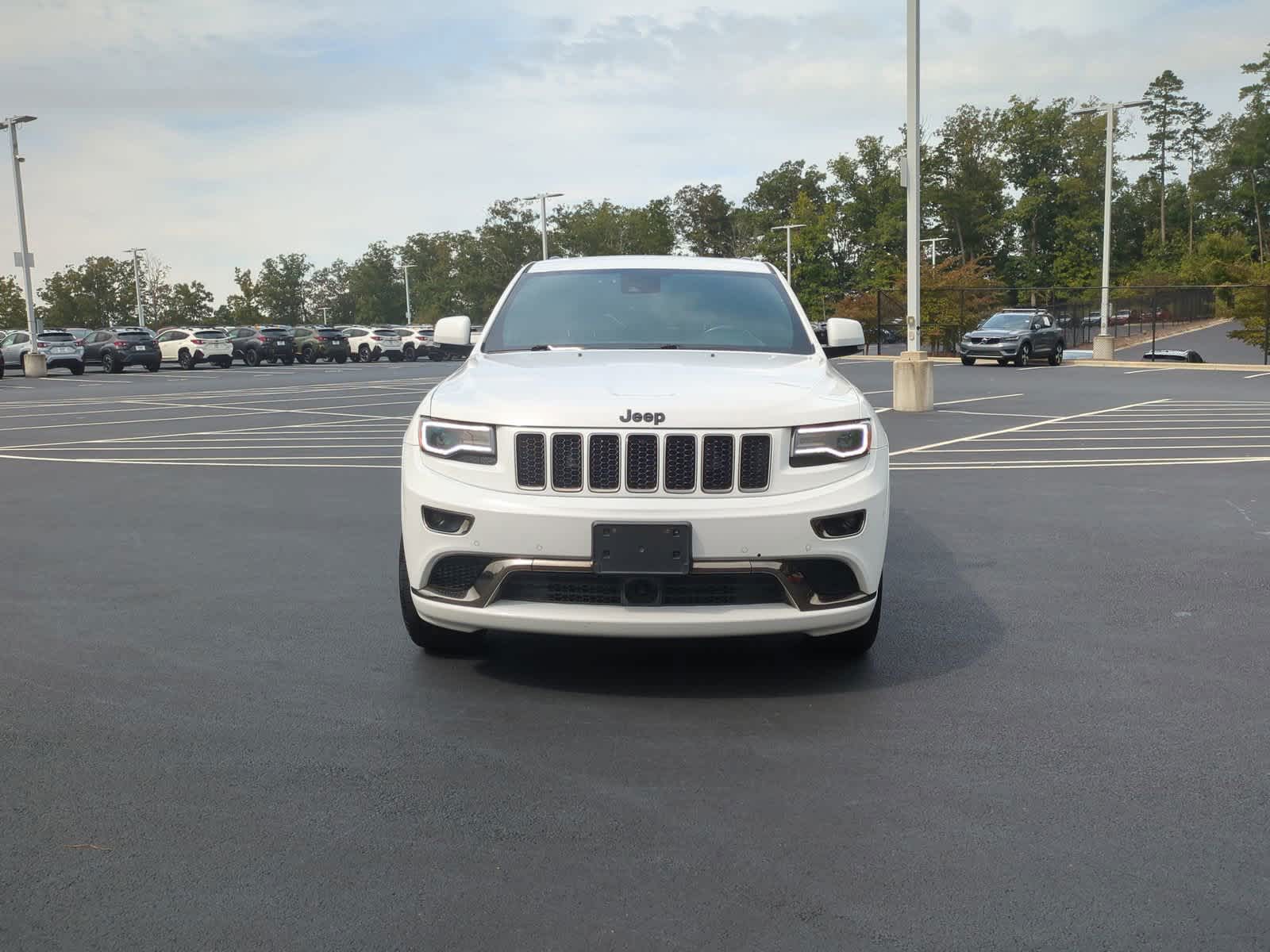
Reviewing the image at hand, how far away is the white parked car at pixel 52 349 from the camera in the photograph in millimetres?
42469

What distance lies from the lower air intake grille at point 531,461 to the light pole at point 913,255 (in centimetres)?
1368

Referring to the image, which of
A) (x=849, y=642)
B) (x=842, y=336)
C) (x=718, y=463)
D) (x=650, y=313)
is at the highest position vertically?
(x=650, y=313)

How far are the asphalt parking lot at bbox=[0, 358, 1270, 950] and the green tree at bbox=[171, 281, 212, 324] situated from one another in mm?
113014

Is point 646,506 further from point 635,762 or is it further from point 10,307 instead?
point 10,307

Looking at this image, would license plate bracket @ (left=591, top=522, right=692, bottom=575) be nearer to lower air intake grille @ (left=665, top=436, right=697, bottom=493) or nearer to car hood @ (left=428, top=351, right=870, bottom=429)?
lower air intake grille @ (left=665, top=436, right=697, bottom=493)

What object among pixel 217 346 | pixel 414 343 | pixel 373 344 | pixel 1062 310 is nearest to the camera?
pixel 217 346

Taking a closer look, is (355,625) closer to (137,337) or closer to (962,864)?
(962,864)

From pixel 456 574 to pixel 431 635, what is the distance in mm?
599

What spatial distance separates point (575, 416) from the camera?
460 cm

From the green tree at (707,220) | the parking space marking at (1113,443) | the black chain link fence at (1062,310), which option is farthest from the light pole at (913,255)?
the green tree at (707,220)

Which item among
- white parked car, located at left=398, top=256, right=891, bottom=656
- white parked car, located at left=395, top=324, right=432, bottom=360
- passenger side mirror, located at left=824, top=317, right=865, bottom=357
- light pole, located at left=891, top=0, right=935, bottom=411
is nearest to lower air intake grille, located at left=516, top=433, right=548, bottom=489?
white parked car, located at left=398, top=256, right=891, bottom=656

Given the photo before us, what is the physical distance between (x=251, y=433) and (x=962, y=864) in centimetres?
1518

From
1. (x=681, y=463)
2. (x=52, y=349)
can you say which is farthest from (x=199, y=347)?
(x=681, y=463)

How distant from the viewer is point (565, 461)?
15.1ft
